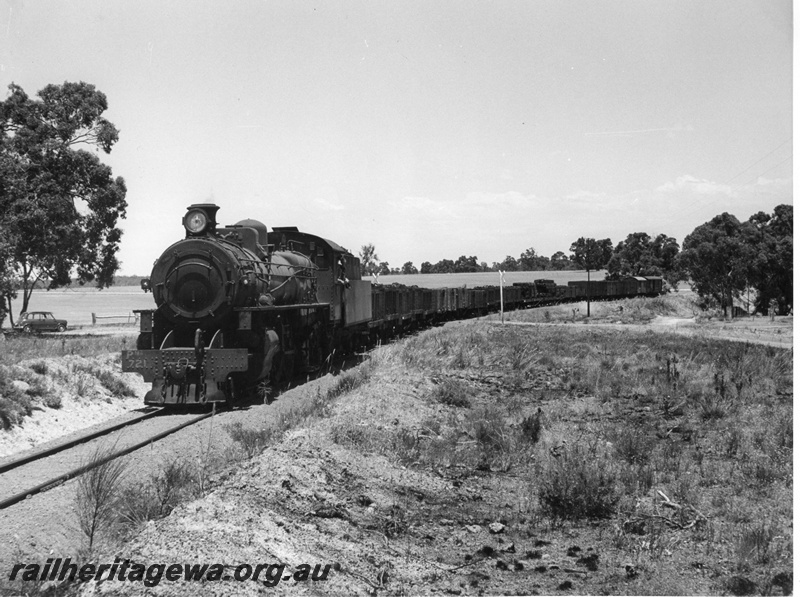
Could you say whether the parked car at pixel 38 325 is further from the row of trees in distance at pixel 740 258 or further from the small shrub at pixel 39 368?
the small shrub at pixel 39 368

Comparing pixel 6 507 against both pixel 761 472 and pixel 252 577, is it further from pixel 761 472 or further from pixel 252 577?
pixel 761 472

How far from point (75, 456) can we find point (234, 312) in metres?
4.53

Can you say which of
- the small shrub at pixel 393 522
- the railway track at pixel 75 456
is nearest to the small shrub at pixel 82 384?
the railway track at pixel 75 456

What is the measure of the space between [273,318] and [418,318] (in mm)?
20261

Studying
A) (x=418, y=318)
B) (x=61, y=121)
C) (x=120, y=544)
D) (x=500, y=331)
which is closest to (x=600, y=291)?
(x=418, y=318)

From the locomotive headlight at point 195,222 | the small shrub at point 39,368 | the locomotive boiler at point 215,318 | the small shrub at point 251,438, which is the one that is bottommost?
the small shrub at point 251,438

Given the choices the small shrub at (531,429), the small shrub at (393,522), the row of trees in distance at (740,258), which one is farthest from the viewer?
the row of trees in distance at (740,258)

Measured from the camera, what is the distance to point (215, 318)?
1342 centimetres

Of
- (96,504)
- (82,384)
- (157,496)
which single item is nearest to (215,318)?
(82,384)

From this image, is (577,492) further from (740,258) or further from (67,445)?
(740,258)

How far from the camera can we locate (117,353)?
59.3ft

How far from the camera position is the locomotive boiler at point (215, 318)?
508 inches

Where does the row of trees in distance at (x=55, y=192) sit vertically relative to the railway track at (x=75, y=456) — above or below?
above

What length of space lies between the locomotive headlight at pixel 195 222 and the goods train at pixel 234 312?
2 cm
